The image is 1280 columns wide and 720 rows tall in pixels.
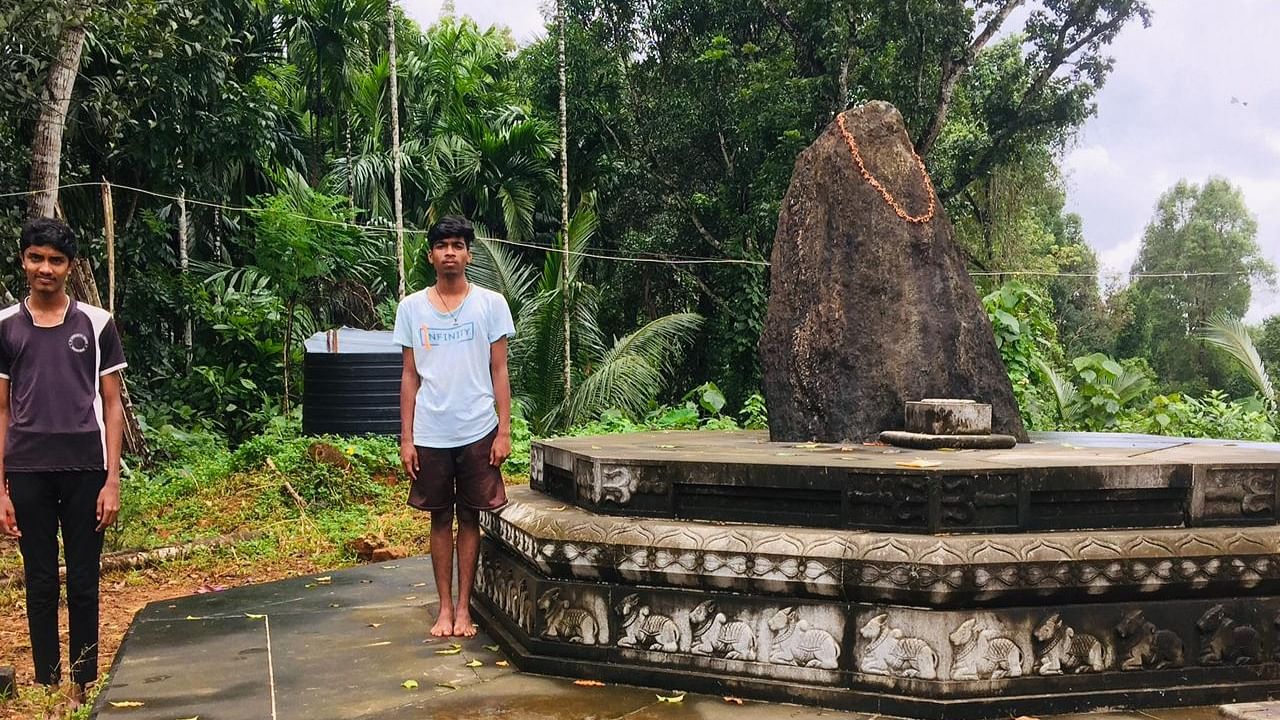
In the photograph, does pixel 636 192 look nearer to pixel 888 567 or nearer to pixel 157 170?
pixel 157 170

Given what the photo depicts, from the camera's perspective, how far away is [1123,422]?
11227 mm

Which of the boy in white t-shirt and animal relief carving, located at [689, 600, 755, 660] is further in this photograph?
the boy in white t-shirt

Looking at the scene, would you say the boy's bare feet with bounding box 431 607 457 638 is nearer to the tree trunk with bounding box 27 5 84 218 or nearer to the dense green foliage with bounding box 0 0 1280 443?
the dense green foliage with bounding box 0 0 1280 443

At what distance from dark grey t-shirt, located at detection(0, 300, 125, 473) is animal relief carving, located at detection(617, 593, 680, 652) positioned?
1.82 meters

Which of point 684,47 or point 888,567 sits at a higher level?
point 684,47

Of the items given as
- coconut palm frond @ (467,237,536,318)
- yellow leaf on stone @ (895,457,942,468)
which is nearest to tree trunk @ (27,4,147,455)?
coconut palm frond @ (467,237,536,318)

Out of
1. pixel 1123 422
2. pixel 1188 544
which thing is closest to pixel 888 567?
pixel 1188 544

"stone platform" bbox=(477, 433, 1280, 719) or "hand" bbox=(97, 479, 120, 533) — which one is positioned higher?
"hand" bbox=(97, 479, 120, 533)

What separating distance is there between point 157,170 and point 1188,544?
13.2 m

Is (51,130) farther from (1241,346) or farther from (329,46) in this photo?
(1241,346)

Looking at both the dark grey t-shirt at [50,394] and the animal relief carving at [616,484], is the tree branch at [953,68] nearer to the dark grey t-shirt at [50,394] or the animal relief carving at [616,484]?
the animal relief carving at [616,484]

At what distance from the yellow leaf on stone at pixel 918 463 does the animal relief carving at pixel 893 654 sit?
493 millimetres

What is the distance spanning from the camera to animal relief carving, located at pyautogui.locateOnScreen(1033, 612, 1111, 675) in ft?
10.3

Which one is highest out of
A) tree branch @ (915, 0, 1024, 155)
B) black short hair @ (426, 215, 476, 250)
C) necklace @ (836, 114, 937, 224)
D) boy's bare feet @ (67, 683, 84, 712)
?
tree branch @ (915, 0, 1024, 155)
